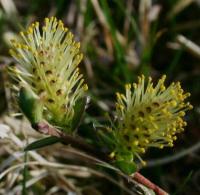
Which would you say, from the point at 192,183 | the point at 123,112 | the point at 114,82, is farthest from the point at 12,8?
the point at 123,112

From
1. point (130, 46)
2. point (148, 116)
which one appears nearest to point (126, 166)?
point (148, 116)

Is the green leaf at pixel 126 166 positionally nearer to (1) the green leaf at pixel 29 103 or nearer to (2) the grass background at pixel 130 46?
(1) the green leaf at pixel 29 103

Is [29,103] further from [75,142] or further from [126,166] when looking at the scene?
[126,166]

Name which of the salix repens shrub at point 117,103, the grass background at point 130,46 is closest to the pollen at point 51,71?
the salix repens shrub at point 117,103

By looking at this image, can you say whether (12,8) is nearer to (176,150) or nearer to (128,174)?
(176,150)

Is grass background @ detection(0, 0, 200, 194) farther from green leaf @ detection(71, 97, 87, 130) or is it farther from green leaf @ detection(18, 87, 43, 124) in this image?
green leaf @ detection(18, 87, 43, 124)
